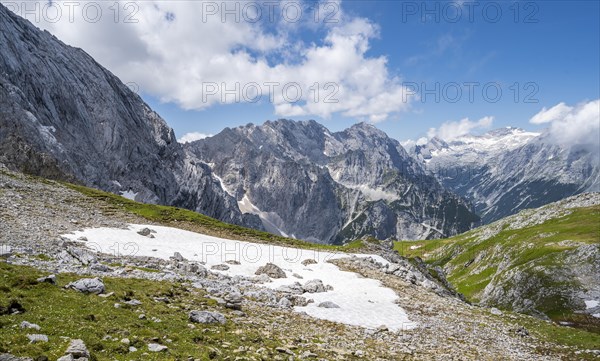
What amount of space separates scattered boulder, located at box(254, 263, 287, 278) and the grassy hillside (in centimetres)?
7335

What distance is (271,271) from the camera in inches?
1694

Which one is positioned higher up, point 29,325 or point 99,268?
point 99,268

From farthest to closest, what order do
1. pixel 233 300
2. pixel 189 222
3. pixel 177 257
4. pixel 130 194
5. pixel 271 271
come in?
pixel 130 194 → pixel 189 222 → pixel 271 271 → pixel 177 257 → pixel 233 300

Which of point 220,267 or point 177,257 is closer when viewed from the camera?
point 177,257

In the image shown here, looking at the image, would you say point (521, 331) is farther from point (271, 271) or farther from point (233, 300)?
point (233, 300)

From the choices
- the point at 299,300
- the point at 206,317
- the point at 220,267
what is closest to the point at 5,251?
the point at 206,317

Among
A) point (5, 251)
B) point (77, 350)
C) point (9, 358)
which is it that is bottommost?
point (77, 350)

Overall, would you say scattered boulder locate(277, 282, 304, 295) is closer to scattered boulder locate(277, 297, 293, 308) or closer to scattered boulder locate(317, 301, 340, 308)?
scattered boulder locate(317, 301, 340, 308)

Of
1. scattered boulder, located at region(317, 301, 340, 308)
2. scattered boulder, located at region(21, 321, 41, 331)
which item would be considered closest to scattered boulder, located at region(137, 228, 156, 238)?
scattered boulder, located at region(317, 301, 340, 308)

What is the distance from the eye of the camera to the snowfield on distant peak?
3234 centimetres

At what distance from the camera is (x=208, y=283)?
106ft

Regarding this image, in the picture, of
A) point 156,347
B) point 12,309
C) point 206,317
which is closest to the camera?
point 156,347

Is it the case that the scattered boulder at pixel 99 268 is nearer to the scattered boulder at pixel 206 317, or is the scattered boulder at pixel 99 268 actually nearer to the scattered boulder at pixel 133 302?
the scattered boulder at pixel 133 302

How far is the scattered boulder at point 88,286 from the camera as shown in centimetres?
2134
